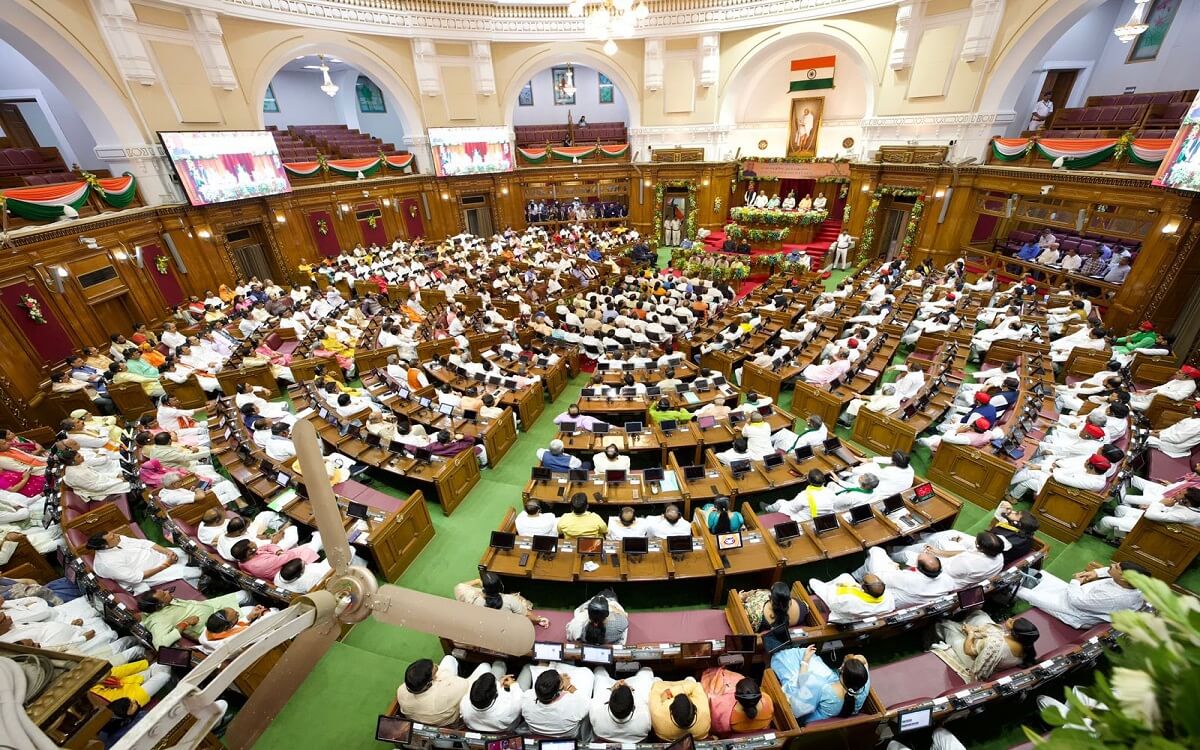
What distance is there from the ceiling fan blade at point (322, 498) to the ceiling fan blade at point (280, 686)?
1.07 feet

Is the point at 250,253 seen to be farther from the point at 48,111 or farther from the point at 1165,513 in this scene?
the point at 1165,513

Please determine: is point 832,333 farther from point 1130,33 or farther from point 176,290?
point 176,290

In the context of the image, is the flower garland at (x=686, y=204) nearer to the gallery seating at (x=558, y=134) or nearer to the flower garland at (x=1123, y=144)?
the gallery seating at (x=558, y=134)

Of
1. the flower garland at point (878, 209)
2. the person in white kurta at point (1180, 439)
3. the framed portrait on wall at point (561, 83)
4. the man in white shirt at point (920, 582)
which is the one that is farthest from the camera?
the framed portrait on wall at point (561, 83)

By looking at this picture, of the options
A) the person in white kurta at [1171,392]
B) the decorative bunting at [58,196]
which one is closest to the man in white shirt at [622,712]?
the person in white kurta at [1171,392]

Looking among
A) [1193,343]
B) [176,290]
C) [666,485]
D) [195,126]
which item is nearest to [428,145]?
[195,126]

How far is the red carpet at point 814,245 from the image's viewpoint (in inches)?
797

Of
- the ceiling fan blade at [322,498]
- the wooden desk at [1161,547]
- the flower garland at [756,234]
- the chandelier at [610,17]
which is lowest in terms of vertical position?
the wooden desk at [1161,547]

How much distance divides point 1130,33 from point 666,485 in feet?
49.9

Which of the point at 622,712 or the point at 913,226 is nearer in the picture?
the point at 622,712

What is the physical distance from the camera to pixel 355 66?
2067 cm

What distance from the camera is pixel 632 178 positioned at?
82.8 ft

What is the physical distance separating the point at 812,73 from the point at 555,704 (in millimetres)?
27489

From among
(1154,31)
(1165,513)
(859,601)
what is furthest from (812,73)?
(859,601)
